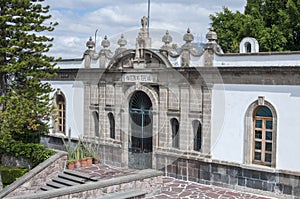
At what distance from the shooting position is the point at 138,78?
17203 mm

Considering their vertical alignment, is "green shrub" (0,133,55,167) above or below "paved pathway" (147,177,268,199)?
above

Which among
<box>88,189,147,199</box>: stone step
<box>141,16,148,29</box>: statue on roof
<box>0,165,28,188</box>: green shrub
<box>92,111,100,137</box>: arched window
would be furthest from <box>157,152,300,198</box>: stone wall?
<box>0,165,28,188</box>: green shrub

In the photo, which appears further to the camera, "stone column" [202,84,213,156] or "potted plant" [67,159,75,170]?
"potted plant" [67,159,75,170]

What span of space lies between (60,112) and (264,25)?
15.2 meters

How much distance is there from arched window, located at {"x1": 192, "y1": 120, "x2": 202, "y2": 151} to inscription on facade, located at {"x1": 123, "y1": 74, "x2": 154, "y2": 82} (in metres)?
2.55

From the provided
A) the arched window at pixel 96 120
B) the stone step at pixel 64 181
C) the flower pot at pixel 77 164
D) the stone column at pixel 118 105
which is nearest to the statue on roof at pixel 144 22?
the stone column at pixel 118 105

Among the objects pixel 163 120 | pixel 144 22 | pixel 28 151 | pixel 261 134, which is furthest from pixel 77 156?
pixel 261 134

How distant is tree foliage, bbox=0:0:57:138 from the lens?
16609 mm

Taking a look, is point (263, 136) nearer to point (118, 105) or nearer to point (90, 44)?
point (118, 105)

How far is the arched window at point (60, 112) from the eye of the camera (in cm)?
2106

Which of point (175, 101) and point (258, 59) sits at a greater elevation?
point (258, 59)

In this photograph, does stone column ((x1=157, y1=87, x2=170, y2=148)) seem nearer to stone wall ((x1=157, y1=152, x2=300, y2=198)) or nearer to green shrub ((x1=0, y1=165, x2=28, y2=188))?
stone wall ((x1=157, y1=152, x2=300, y2=198))

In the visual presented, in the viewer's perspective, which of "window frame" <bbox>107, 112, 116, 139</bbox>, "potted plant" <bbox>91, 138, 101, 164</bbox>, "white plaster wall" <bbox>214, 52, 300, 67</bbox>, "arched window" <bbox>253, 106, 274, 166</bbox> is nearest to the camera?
"white plaster wall" <bbox>214, 52, 300, 67</bbox>

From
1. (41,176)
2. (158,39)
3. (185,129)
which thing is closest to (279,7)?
(158,39)
